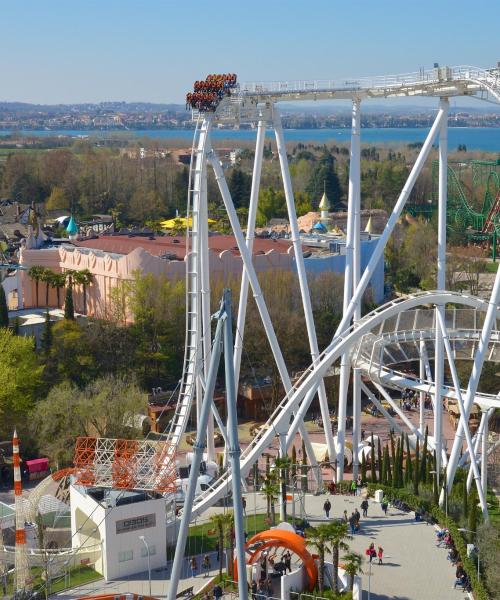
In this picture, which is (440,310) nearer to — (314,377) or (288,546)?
(314,377)

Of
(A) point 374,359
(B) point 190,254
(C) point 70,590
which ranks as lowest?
(C) point 70,590

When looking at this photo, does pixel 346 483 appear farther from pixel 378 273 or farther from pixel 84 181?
pixel 84 181

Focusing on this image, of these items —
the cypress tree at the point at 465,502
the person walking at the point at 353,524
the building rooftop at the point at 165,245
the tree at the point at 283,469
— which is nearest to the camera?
the tree at the point at 283,469

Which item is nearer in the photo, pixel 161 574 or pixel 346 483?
pixel 161 574

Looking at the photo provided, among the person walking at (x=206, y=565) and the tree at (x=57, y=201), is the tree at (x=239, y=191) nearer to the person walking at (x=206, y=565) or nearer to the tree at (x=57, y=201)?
the tree at (x=57, y=201)

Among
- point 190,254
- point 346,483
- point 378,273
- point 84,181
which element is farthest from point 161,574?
point 84,181

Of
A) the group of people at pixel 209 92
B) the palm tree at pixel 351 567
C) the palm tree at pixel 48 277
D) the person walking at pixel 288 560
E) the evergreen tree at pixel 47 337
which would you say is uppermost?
the group of people at pixel 209 92

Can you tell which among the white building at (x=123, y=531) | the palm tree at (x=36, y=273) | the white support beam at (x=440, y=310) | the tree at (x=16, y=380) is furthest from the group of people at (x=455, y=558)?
the palm tree at (x=36, y=273)
